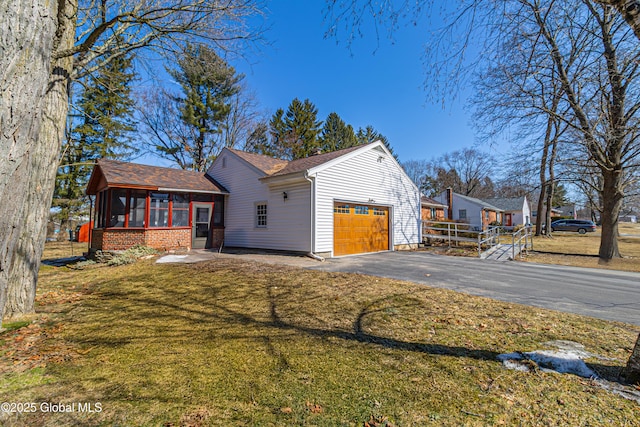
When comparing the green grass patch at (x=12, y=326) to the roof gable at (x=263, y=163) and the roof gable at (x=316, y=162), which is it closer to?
the roof gable at (x=316, y=162)

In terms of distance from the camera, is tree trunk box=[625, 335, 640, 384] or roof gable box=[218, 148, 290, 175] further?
roof gable box=[218, 148, 290, 175]

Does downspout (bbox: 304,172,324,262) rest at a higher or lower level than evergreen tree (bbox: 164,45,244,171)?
lower

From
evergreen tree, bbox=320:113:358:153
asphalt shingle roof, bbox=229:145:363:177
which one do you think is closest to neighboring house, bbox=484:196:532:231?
evergreen tree, bbox=320:113:358:153

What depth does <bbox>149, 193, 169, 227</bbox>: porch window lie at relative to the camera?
1252 centimetres

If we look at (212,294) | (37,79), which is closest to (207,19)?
(37,79)

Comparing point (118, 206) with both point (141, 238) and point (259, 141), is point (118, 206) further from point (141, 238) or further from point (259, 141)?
point (259, 141)

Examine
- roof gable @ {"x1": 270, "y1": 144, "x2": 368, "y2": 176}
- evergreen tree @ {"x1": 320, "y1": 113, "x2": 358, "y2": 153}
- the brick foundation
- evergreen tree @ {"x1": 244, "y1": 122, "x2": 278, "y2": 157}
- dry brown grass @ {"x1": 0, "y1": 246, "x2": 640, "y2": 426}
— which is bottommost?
dry brown grass @ {"x1": 0, "y1": 246, "x2": 640, "y2": 426}

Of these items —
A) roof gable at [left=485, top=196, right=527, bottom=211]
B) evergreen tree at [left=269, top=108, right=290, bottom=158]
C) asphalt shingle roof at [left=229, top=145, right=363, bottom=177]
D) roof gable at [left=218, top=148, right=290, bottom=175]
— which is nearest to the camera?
asphalt shingle roof at [left=229, top=145, right=363, bottom=177]

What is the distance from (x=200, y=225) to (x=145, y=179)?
339cm

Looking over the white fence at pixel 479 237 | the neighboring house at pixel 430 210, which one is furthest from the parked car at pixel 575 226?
the white fence at pixel 479 237

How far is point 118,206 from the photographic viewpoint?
1183cm

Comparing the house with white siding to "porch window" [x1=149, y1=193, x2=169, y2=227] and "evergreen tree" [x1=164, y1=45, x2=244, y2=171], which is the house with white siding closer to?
"porch window" [x1=149, y1=193, x2=169, y2=227]

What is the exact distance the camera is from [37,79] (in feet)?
7.66

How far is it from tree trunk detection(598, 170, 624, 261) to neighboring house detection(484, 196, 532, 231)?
34.8 m
